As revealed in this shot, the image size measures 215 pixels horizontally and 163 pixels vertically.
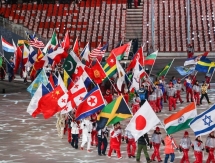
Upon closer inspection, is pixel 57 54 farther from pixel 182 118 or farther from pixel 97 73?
pixel 182 118

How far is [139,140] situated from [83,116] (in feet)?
7.27

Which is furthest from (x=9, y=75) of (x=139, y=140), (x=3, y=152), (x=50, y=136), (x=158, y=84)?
(x=139, y=140)

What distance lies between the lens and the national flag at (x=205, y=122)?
87.3 feet

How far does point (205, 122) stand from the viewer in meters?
26.7

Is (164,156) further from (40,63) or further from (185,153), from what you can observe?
(40,63)

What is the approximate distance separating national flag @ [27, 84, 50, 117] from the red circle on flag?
186 inches

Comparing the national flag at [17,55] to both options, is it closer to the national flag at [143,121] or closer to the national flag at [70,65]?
the national flag at [70,65]

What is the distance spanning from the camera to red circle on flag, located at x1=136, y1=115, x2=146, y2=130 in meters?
27.3

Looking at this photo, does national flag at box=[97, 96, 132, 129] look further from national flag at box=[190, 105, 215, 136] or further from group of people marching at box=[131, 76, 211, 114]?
group of people marching at box=[131, 76, 211, 114]

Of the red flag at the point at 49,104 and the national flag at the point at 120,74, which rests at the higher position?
the national flag at the point at 120,74

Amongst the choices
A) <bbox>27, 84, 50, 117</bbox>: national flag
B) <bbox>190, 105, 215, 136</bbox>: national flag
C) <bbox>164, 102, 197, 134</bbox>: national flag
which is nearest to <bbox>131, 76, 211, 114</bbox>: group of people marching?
<bbox>27, 84, 50, 117</bbox>: national flag

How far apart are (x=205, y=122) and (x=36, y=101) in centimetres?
704

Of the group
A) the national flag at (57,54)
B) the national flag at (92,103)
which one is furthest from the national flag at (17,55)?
the national flag at (92,103)

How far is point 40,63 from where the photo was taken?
42781 mm
